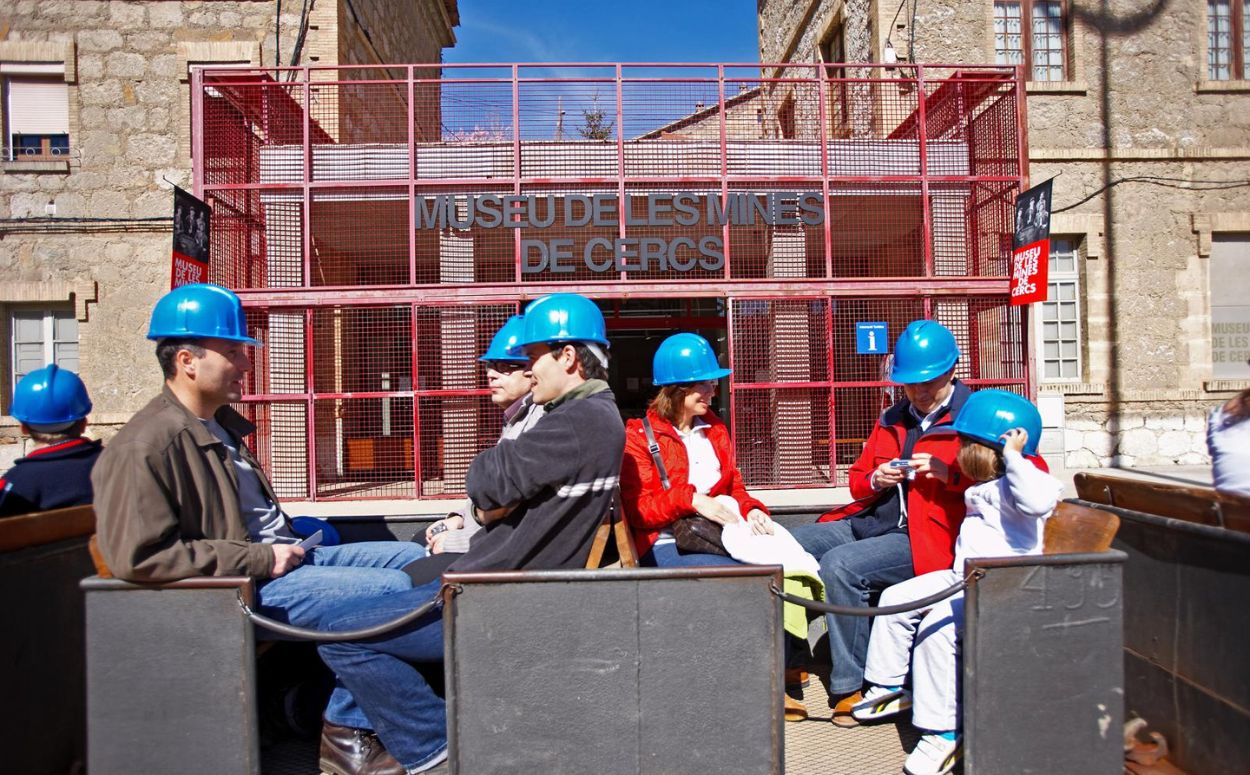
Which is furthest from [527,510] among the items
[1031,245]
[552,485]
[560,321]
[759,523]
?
[1031,245]

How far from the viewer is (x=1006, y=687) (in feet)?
7.54

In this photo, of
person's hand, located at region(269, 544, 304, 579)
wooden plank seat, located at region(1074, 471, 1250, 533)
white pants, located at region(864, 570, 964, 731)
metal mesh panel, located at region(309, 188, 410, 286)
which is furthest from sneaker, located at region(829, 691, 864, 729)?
metal mesh panel, located at region(309, 188, 410, 286)

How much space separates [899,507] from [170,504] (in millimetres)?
3074

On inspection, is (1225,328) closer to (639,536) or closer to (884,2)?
(884,2)

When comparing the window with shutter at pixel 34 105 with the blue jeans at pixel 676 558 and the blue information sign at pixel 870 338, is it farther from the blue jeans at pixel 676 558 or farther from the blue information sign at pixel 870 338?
the blue jeans at pixel 676 558

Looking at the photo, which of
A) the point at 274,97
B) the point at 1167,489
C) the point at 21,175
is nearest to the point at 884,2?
the point at 274,97

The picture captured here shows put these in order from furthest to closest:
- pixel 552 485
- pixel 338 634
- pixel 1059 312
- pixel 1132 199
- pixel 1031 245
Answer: pixel 1059 312 → pixel 1132 199 → pixel 1031 245 → pixel 552 485 → pixel 338 634

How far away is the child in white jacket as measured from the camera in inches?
105

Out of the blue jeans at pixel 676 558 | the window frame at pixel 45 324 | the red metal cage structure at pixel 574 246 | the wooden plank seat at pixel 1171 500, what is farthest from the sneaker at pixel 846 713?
the window frame at pixel 45 324

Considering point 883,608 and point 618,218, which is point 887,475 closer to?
point 883,608

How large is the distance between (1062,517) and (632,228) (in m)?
7.73

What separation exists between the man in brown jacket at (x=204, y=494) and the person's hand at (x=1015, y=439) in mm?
2358

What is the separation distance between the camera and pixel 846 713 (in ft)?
10.3

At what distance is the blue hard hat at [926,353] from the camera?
11.3 ft
